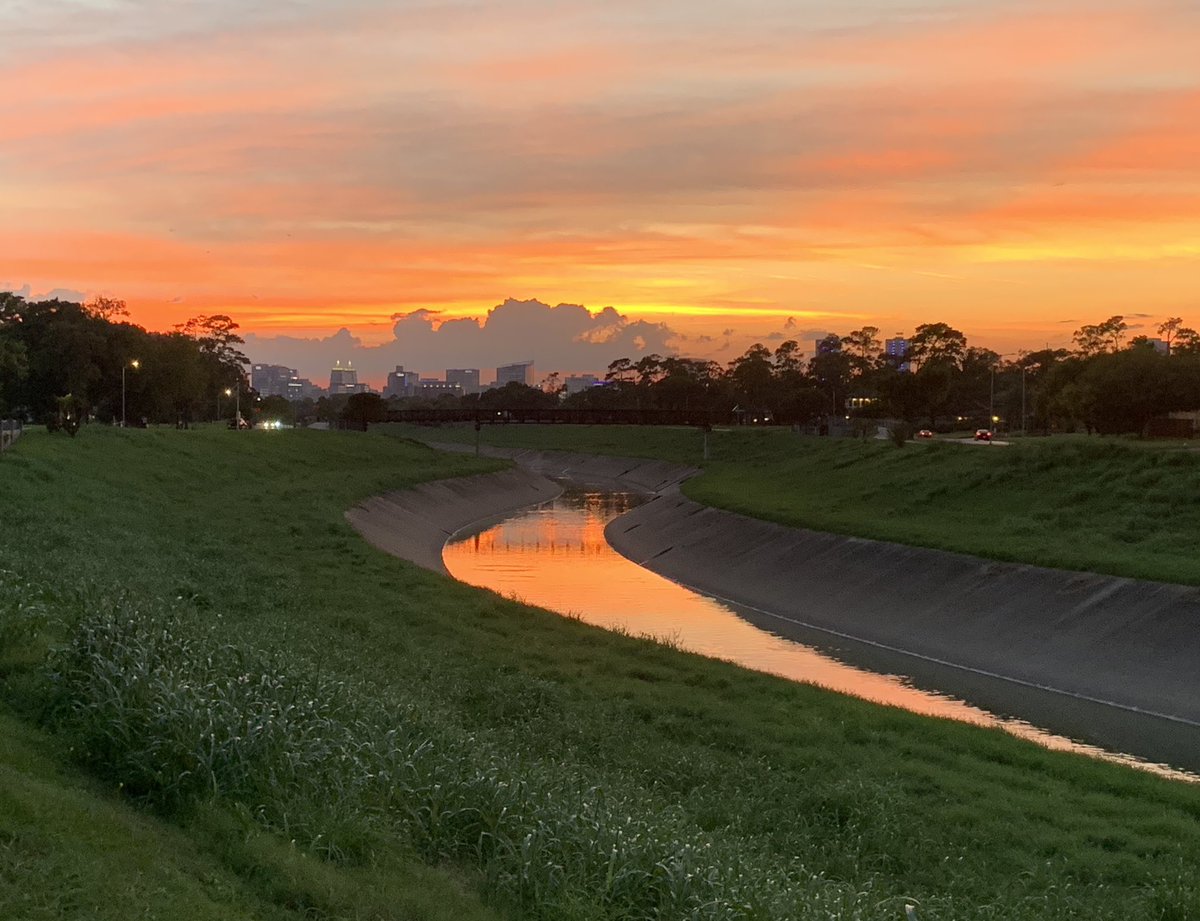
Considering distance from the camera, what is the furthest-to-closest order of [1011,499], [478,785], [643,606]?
[1011,499] → [643,606] → [478,785]

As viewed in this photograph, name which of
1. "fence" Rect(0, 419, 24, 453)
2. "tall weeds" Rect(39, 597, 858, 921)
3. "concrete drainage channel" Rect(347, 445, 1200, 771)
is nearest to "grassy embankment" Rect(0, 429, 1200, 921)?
"tall weeds" Rect(39, 597, 858, 921)

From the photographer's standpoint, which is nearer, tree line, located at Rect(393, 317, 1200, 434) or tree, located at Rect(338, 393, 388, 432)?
tree line, located at Rect(393, 317, 1200, 434)

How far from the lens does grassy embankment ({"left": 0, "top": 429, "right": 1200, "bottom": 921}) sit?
10.4 m

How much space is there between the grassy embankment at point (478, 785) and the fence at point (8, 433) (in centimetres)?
3109

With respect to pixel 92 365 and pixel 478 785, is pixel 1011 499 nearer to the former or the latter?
pixel 478 785

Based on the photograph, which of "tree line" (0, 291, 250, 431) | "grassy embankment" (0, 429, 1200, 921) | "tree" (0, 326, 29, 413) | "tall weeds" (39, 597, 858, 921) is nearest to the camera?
"grassy embankment" (0, 429, 1200, 921)

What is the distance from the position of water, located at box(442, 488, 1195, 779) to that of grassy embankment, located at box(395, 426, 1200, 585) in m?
8.83

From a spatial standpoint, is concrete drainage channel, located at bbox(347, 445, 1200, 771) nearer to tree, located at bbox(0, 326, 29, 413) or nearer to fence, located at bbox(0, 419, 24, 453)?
fence, located at bbox(0, 419, 24, 453)

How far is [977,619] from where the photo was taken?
40.9 m

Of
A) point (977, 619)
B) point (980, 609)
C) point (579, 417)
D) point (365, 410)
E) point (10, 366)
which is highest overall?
point (10, 366)

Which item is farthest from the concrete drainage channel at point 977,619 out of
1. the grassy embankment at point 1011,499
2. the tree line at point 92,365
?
the tree line at point 92,365

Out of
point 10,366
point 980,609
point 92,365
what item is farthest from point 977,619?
point 92,365

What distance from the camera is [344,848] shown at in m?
11.1

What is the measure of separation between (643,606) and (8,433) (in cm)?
3766
